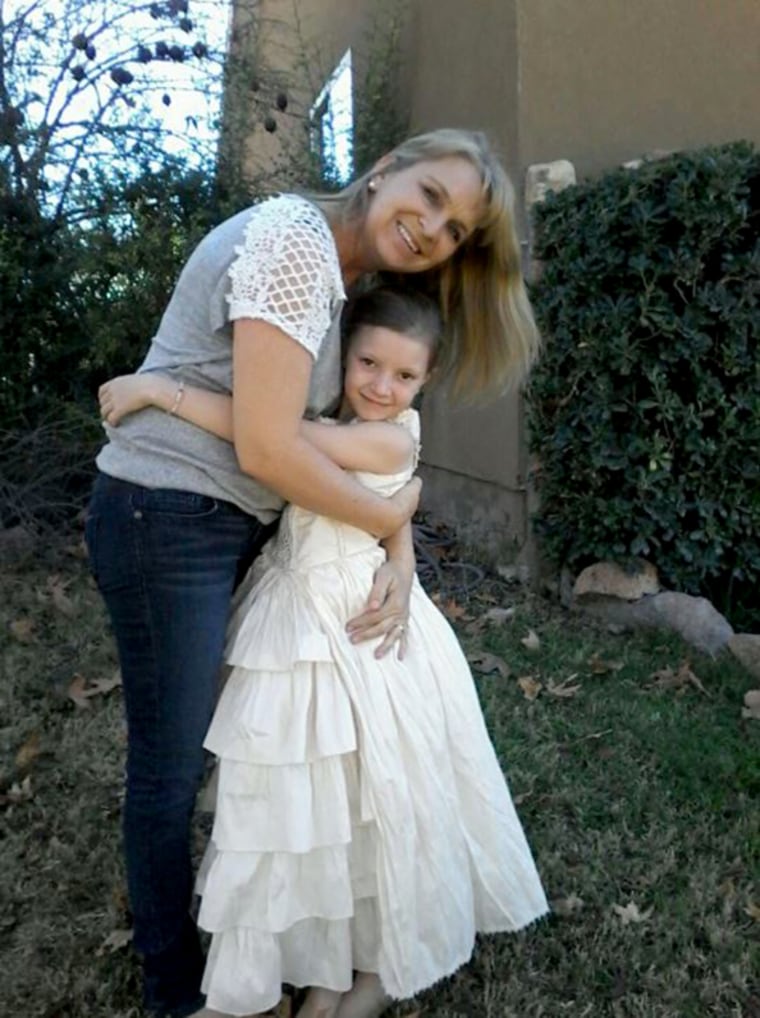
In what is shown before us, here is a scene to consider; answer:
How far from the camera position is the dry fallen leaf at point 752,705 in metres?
3.70

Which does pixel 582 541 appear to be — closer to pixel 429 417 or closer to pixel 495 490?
pixel 495 490

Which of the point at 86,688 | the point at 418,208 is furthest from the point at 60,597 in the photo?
the point at 418,208

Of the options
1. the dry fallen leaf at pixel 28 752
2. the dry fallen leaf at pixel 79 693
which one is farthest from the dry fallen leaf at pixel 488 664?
the dry fallen leaf at pixel 28 752

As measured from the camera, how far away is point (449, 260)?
2.38 m

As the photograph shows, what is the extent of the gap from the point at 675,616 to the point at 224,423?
299 cm

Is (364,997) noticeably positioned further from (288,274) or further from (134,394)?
(288,274)

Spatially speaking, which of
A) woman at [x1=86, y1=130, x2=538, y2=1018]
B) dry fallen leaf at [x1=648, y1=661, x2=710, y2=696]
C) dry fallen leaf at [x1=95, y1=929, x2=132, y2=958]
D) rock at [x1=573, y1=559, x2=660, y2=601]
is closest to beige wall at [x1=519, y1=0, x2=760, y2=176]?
rock at [x1=573, y1=559, x2=660, y2=601]

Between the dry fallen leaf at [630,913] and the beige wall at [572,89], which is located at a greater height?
the beige wall at [572,89]

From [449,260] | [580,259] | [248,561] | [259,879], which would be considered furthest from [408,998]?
[580,259]

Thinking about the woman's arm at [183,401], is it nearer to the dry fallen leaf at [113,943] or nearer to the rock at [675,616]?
the dry fallen leaf at [113,943]

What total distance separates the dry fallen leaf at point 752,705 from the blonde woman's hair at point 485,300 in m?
1.79

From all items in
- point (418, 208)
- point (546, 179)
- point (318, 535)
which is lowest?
point (318, 535)

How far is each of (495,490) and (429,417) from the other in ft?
3.42

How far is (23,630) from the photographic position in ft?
14.4
